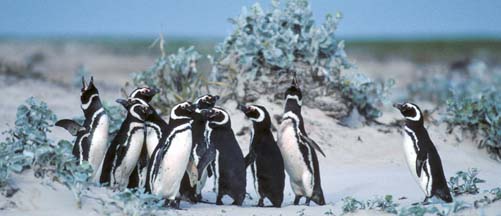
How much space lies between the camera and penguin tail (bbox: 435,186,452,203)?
6.96m

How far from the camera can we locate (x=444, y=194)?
22.9 feet

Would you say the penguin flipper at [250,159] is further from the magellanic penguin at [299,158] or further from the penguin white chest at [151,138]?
the penguin white chest at [151,138]

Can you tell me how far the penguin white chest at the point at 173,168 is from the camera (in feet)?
22.2

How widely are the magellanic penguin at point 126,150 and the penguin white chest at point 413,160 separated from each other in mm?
2106

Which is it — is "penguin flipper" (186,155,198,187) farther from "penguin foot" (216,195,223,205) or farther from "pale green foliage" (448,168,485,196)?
"pale green foliage" (448,168,485,196)

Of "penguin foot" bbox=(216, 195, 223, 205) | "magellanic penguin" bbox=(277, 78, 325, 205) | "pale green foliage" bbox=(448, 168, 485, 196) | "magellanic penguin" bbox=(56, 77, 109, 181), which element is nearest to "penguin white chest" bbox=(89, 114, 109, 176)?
"magellanic penguin" bbox=(56, 77, 109, 181)

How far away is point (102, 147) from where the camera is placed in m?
7.20

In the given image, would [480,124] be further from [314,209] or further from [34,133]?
[34,133]

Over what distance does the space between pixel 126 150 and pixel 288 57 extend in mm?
3368

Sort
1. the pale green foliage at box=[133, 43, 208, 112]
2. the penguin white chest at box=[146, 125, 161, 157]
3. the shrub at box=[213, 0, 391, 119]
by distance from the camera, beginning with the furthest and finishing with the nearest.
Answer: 1. the pale green foliage at box=[133, 43, 208, 112]
2. the shrub at box=[213, 0, 391, 119]
3. the penguin white chest at box=[146, 125, 161, 157]

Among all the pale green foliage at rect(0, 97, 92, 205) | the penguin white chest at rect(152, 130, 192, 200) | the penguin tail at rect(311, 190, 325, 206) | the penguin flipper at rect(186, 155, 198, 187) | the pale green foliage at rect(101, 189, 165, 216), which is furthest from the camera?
the penguin tail at rect(311, 190, 325, 206)

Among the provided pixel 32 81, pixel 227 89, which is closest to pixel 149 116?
pixel 227 89

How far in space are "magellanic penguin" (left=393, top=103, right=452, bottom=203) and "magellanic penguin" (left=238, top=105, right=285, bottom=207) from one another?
1.06 metres

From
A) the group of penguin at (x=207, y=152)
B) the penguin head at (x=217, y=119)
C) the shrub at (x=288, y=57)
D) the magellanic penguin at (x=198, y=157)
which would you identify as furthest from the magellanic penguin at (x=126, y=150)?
the shrub at (x=288, y=57)
